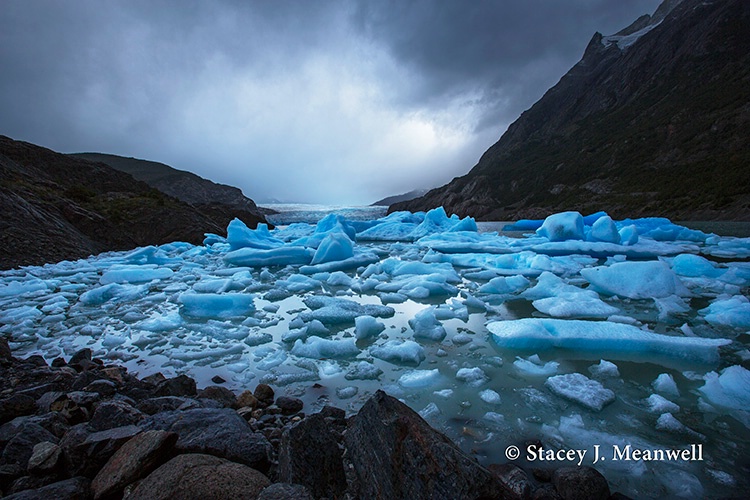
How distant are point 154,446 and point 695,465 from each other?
7.52 feet

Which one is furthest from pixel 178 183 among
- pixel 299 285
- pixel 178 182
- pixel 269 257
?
pixel 299 285

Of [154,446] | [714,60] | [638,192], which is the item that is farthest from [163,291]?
[714,60]

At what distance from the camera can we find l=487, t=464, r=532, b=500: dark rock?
1.30 meters

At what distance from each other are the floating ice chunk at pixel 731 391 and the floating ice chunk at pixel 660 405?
0.91 feet

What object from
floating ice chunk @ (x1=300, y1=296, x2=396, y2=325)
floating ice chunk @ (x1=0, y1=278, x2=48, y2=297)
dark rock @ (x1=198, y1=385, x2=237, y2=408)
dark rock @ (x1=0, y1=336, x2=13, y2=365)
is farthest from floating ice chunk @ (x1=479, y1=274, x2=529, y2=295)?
floating ice chunk @ (x1=0, y1=278, x2=48, y2=297)

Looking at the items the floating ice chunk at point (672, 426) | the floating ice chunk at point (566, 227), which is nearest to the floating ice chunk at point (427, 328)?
the floating ice chunk at point (672, 426)

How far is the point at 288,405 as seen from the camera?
6.70 feet

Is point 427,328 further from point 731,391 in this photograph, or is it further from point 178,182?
point 178,182

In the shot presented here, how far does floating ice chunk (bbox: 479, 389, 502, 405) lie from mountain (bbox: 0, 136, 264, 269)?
10338mm

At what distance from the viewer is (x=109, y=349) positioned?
10.2 ft

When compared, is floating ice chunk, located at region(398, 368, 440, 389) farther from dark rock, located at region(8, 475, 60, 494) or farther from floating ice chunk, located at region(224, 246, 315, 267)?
floating ice chunk, located at region(224, 246, 315, 267)

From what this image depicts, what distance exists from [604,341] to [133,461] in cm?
320

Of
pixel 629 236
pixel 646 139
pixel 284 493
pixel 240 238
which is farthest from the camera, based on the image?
pixel 646 139

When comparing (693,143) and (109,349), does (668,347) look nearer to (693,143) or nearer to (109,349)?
(109,349)
